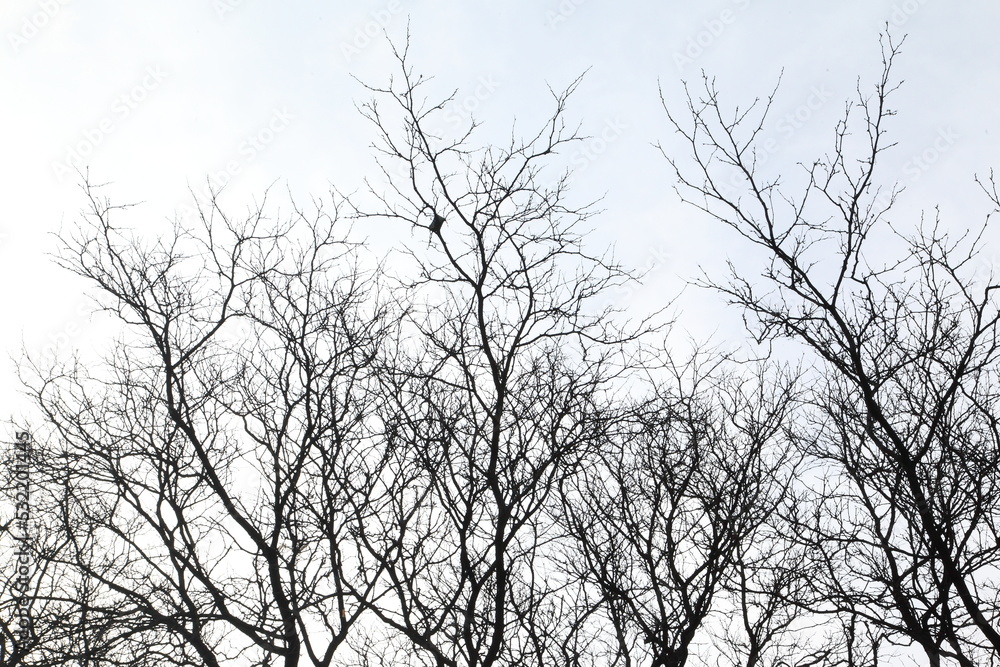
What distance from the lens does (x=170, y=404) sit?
767 cm

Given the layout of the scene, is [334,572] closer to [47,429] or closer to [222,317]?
[222,317]

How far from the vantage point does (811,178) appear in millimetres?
5926

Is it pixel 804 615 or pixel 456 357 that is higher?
pixel 456 357

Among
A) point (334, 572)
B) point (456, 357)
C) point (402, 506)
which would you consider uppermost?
point (456, 357)

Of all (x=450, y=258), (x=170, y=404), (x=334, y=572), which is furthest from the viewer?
(x=170, y=404)

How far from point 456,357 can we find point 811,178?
310cm

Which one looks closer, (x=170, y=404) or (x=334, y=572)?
(x=334, y=572)

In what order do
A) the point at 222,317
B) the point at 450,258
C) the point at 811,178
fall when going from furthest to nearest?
the point at 222,317
the point at 450,258
the point at 811,178

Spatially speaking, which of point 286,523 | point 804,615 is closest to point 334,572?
point 286,523

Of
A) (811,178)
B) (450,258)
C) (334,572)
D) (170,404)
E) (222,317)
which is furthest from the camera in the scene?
(222,317)

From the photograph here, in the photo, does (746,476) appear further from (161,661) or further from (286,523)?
(161,661)

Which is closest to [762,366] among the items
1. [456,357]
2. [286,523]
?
[456,357]

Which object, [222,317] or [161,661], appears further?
[222,317]

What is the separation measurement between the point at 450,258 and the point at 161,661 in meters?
4.28
